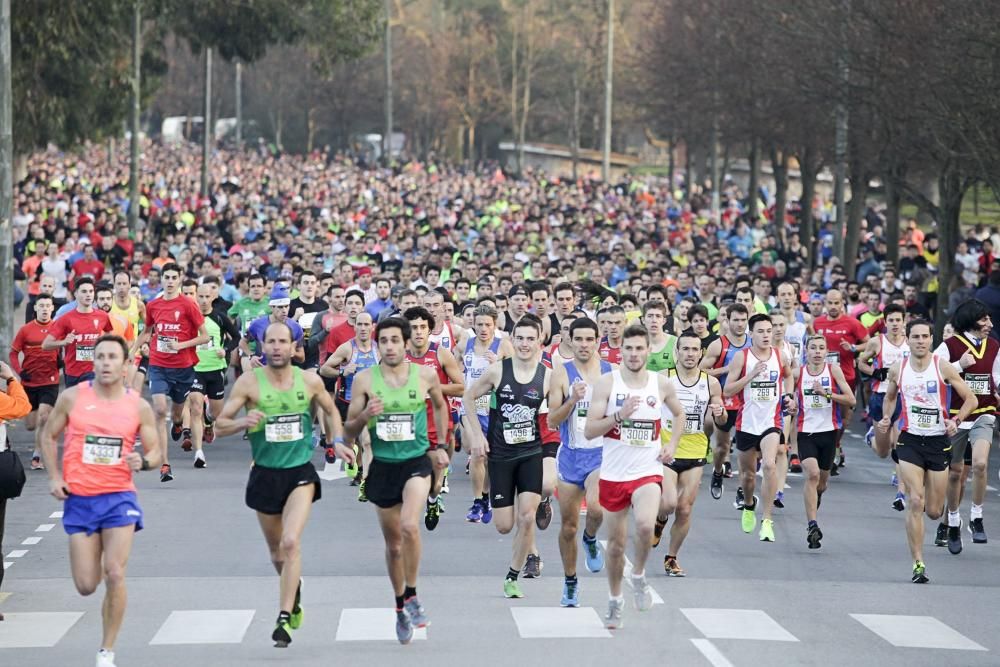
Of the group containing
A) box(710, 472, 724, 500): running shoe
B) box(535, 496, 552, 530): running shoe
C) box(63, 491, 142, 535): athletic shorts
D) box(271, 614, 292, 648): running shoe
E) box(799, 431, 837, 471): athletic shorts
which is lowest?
box(710, 472, 724, 500): running shoe

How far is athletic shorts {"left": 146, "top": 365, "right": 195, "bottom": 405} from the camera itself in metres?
20.4

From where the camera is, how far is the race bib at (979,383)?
660 inches

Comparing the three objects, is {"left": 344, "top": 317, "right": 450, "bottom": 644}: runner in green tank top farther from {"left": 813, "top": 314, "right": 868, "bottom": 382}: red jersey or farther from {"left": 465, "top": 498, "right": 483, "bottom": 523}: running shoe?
{"left": 813, "top": 314, "right": 868, "bottom": 382}: red jersey

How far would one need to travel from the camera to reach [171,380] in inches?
807

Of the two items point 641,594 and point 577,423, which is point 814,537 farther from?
point 641,594

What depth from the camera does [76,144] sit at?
5462 centimetres

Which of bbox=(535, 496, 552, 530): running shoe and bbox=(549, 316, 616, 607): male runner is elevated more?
bbox=(549, 316, 616, 607): male runner

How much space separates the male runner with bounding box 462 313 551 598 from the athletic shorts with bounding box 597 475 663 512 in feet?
3.62

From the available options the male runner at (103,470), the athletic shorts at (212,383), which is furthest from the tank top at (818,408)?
the male runner at (103,470)

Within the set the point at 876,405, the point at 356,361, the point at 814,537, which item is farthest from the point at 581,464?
the point at 876,405

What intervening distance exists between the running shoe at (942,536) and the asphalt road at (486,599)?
167 millimetres

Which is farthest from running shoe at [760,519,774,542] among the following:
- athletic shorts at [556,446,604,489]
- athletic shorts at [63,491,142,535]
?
athletic shorts at [63,491,142,535]

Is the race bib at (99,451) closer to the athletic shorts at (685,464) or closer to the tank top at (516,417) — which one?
the tank top at (516,417)

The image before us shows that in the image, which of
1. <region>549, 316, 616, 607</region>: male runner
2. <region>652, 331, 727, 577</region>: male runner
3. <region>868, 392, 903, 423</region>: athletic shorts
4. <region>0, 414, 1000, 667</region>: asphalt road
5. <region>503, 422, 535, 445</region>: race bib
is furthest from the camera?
<region>868, 392, 903, 423</region>: athletic shorts
